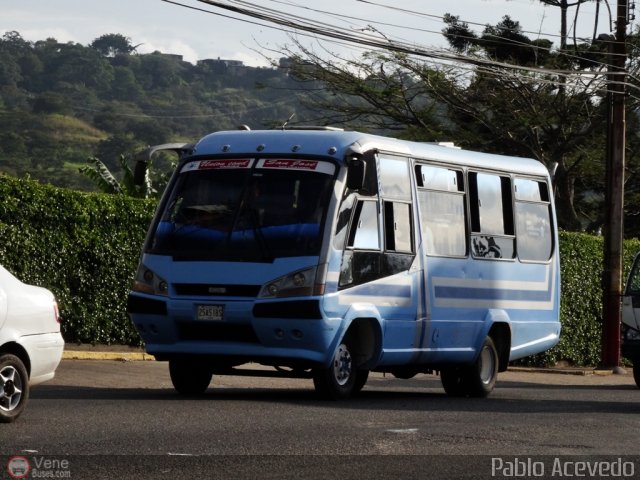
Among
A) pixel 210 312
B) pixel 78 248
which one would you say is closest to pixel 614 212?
pixel 78 248

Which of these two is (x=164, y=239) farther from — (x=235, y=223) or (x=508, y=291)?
(x=508, y=291)

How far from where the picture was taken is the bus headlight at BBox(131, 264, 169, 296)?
15233mm

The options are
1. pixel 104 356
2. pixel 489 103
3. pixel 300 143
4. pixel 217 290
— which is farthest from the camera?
pixel 489 103

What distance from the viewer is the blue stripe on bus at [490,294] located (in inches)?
683

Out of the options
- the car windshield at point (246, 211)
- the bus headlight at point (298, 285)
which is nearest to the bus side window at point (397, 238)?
the car windshield at point (246, 211)

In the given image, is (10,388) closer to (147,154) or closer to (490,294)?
(147,154)

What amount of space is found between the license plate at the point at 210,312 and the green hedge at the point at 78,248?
5.81 m

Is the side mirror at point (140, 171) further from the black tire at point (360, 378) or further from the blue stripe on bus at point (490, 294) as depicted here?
the blue stripe on bus at point (490, 294)

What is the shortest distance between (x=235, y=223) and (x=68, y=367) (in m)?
5.31

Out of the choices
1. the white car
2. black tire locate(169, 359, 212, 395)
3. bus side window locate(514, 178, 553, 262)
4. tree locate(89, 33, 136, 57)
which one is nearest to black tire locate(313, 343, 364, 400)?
black tire locate(169, 359, 212, 395)

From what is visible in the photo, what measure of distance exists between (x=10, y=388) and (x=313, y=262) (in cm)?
391

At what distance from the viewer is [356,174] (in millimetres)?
15250

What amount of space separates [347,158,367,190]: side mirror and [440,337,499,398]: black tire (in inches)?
155

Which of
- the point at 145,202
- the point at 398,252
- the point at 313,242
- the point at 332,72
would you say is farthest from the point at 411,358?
the point at 332,72
